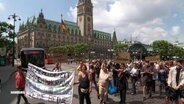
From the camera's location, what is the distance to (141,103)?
14688mm

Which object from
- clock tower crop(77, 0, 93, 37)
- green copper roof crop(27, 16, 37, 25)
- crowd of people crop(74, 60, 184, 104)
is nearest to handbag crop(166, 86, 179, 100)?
crowd of people crop(74, 60, 184, 104)

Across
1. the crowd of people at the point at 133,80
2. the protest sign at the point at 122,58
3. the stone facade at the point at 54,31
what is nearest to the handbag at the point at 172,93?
the crowd of people at the point at 133,80

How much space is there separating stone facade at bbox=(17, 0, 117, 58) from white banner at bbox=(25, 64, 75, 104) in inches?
5871

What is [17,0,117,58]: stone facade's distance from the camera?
550 ft

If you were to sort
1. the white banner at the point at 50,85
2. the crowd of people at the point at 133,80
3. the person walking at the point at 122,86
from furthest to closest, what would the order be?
the person walking at the point at 122,86 → the white banner at the point at 50,85 → the crowd of people at the point at 133,80

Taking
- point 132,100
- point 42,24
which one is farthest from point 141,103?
point 42,24

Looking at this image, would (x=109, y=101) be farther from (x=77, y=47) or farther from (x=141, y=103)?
(x=77, y=47)

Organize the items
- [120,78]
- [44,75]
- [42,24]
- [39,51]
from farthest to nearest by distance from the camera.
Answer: [42,24] → [39,51] → [120,78] → [44,75]

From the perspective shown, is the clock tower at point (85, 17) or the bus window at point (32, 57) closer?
the bus window at point (32, 57)

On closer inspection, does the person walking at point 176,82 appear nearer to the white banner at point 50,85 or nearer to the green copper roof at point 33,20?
the white banner at point 50,85

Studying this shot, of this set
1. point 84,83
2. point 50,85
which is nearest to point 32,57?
point 50,85

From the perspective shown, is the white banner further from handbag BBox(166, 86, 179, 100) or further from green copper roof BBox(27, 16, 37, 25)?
green copper roof BBox(27, 16, 37, 25)

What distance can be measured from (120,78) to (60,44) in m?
168

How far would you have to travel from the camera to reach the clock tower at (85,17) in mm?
186625
